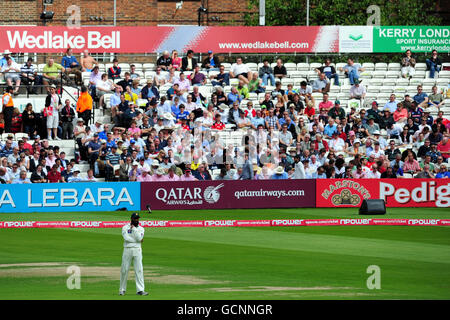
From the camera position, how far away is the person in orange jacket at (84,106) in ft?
98.6

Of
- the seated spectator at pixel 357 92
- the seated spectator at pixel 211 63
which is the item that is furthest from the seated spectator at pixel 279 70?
the seated spectator at pixel 357 92

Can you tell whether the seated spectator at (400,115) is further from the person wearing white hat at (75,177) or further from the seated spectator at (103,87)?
the person wearing white hat at (75,177)

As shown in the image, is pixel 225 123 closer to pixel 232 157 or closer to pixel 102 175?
pixel 232 157

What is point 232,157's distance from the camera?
28719mm

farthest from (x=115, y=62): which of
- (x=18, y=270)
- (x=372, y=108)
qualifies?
(x=18, y=270)

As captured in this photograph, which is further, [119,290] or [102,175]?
[102,175]

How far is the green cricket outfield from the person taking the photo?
15.4 m

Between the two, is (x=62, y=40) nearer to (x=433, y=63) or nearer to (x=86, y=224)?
(x=86, y=224)

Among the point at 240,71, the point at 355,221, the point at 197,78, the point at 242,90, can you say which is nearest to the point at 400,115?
the point at 242,90

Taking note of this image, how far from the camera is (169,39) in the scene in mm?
35156

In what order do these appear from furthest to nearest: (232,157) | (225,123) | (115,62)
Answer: (115,62) → (225,123) → (232,157)

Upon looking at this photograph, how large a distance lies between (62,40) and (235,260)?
1819 centimetres

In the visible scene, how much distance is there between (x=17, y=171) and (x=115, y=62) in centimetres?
723

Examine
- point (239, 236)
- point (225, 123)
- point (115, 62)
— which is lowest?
point (239, 236)
